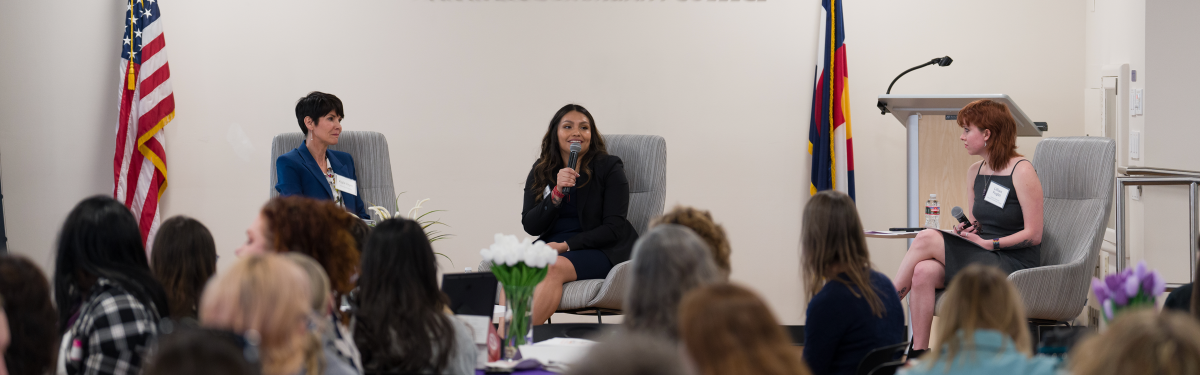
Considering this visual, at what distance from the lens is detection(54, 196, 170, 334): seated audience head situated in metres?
1.91

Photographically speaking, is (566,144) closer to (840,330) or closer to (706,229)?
(706,229)

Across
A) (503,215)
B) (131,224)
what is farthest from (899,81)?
(131,224)

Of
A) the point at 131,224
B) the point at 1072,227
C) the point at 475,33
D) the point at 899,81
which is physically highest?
the point at 475,33

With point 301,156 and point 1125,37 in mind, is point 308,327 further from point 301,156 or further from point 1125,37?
point 1125,37

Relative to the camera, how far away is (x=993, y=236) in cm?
365

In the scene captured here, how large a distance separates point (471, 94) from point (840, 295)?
10.5 ft

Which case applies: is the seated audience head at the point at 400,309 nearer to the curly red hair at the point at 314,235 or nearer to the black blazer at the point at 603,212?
the curly red hair at the point at 314,235

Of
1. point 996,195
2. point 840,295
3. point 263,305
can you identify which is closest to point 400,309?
point 263,305

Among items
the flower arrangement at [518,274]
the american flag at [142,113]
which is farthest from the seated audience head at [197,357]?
the american flag at [142,113]

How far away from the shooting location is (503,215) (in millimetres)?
5020

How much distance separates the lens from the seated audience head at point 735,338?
1.23m

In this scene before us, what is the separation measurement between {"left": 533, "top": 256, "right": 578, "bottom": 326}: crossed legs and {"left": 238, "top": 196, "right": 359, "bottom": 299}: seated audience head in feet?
4.94

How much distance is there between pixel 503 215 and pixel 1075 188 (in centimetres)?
281

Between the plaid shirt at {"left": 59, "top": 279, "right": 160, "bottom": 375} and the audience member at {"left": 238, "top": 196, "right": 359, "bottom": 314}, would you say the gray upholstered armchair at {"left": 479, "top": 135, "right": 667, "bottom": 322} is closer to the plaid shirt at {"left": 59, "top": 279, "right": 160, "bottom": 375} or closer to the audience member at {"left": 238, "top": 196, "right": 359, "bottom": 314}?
the audience member at {"left": 238, "top": 196, "right": 359, "bottom": 314}
